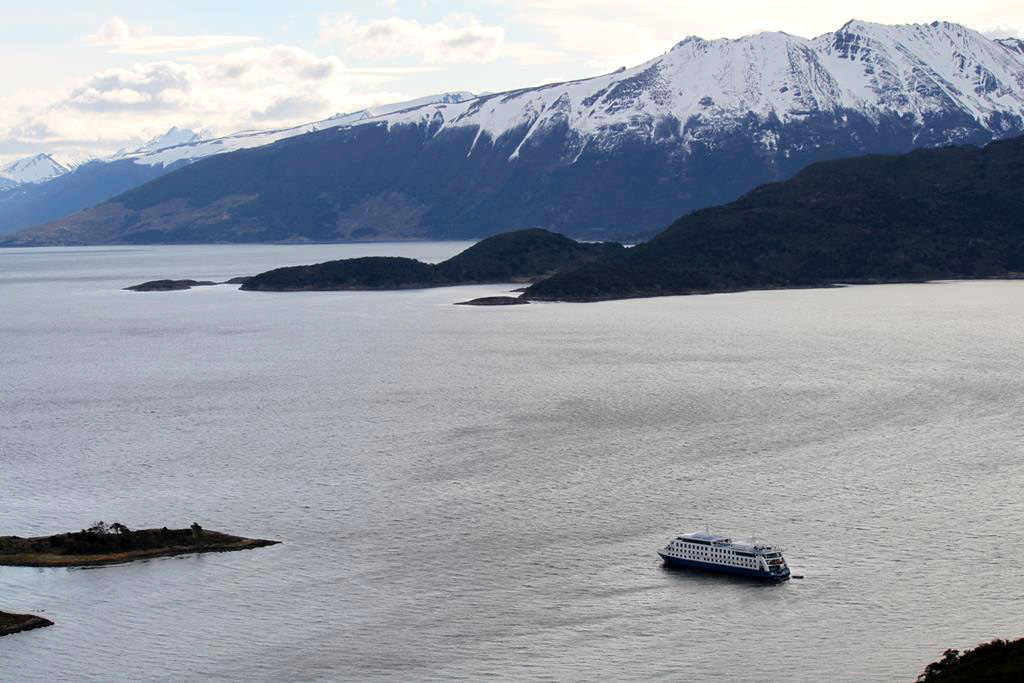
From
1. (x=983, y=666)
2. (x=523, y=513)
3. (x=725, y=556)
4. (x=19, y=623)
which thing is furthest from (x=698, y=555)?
(x=19, y=623)

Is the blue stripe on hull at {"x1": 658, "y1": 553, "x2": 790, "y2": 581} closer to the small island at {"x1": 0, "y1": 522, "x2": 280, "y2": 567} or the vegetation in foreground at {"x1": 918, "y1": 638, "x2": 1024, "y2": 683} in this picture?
the vegetation in foreground at {"x1": 918, "y1": 638, "x2": 1024, "y2": 683}

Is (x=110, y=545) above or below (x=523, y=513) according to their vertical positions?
below

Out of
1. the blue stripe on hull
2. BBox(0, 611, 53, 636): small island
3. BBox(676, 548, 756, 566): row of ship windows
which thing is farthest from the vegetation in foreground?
BBox(0, 611, 53, 636): small island

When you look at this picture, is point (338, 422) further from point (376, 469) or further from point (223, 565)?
point (223, 565)

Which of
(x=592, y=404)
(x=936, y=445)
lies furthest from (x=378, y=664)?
(x=592, y=404)

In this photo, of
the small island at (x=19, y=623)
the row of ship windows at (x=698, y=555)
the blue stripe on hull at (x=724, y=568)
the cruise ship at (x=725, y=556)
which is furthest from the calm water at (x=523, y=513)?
the row of ship windows at (x=698, y=555)

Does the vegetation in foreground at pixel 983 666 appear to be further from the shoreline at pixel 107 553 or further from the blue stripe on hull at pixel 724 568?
the shoreline at pixel 107 553

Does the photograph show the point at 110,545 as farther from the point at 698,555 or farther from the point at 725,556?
the point at 725,556
